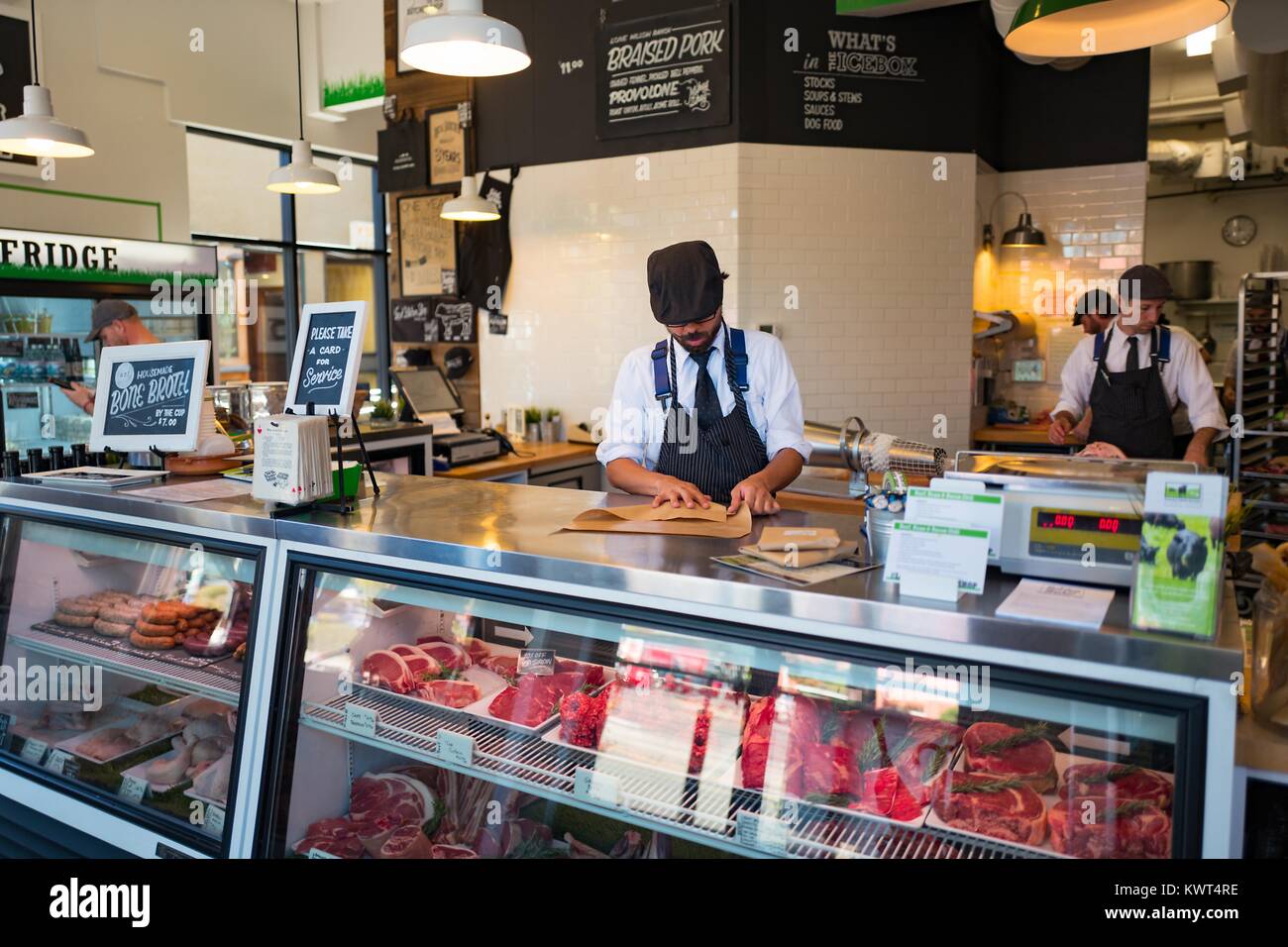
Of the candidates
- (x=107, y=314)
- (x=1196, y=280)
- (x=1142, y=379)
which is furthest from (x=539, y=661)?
(x=1196, y=280)

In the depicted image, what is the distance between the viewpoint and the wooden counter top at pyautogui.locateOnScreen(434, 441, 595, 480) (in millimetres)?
5805

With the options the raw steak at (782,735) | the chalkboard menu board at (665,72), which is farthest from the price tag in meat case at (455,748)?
the chalkboard menu board at (665,72)

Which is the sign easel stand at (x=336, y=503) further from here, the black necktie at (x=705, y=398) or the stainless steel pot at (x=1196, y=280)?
the stainless steel pot at (x=1196, y=280)

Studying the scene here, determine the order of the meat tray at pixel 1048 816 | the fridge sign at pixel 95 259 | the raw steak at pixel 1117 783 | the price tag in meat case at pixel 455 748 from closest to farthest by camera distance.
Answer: the raw steak at pixel 1117 783, the meat tray at pixel 1048 816, the price tag in meat case at pixel 455 748, the fridge sign at pixel 95 259

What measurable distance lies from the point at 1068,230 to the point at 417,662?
665 centimetres

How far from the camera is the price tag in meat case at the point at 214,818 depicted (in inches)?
93.3

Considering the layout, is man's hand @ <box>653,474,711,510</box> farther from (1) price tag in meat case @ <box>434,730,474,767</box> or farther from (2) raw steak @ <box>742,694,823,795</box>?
(1) price tag in meat case @ <box>434,730,474,767</box>

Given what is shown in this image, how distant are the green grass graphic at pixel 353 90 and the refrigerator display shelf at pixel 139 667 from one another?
7.07 metres

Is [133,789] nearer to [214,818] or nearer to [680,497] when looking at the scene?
[214,818]

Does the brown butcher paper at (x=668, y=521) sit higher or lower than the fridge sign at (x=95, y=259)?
lower

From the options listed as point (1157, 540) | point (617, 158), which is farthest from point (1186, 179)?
point (1157, 540)

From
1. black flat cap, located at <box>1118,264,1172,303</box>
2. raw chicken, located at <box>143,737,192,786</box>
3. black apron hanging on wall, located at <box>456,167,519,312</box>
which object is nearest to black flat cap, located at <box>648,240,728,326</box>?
raw chicken, located at <box>143,737,192,786</box>

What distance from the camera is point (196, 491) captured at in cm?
280
